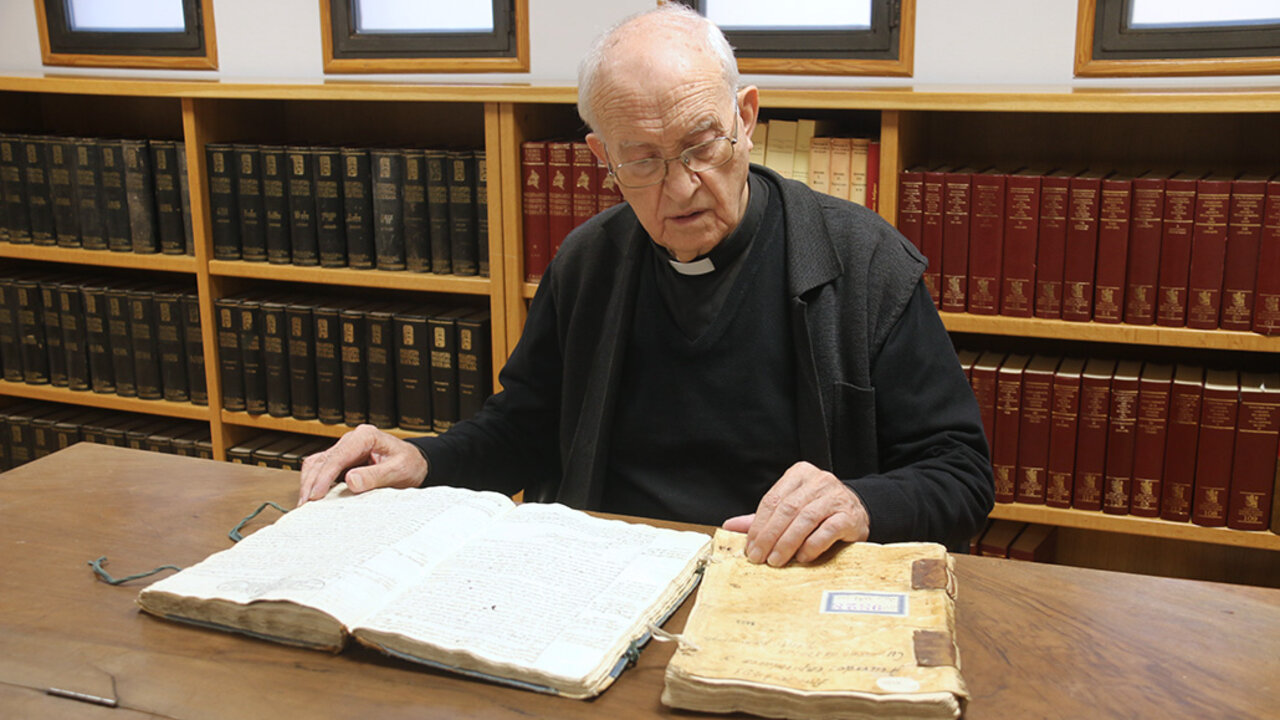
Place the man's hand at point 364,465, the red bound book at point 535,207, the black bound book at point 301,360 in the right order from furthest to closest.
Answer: the black bound book at point 301,360 → the red bound book at point 535,207 → the man's hand at point 364,465

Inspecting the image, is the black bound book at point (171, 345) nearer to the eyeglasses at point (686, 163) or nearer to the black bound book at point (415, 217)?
the black bound book at point (415, 217)

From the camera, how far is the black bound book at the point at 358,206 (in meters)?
2.89

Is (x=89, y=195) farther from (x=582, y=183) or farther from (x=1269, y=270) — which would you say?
(x=1269, y=270)

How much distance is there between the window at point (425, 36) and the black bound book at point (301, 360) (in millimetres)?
727

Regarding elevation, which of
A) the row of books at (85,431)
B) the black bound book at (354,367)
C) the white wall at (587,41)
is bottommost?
the row of books at (85,431)

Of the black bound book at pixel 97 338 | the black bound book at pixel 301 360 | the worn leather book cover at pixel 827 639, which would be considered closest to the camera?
the worn leather book cover at pixel 827 639

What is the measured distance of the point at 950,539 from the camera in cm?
157

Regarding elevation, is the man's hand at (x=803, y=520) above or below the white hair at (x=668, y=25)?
below

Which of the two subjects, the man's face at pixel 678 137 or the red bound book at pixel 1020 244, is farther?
the red bound book at pixel 1020 244

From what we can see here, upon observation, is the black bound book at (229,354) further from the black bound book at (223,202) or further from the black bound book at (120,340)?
the black bound book at (120,340)

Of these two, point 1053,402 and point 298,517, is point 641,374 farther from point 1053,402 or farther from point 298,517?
point 1053,402

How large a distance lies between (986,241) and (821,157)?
40 centimetres

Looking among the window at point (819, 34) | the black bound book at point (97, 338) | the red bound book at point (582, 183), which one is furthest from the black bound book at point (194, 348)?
the window at point (819, 34)

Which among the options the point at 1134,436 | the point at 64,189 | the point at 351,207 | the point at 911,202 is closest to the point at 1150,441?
the point at 1134,436
